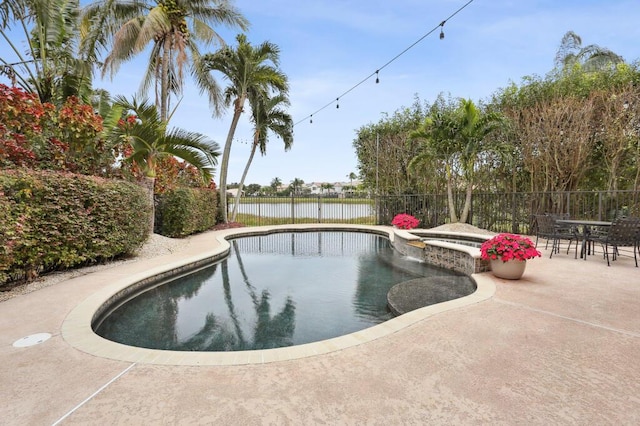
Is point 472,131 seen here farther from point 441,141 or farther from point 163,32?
point 163,32

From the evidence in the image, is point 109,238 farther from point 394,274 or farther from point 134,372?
point 394,274

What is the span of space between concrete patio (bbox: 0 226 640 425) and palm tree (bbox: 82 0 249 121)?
7795 mm

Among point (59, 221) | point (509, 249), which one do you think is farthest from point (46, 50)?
point (509, 249)

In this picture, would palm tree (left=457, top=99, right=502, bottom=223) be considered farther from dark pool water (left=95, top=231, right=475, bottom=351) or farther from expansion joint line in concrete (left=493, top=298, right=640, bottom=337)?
expansion joint line in concrete (left=493, top=298, right=640, bottom=337)

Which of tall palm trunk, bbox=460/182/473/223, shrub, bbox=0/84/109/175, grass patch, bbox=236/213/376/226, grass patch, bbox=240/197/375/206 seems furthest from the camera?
grass patch, bbox=236/213/376/226

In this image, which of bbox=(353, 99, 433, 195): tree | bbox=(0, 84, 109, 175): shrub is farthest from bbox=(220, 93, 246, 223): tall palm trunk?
bbox=(353, 99, 433, 195): tree

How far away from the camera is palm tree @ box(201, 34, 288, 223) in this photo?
11.5m

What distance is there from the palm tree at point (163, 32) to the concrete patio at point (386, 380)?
25.6 feet

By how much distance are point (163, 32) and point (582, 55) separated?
15.9 metres

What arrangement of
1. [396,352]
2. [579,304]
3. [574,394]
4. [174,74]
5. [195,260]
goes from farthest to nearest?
1. [174,74]
2. [195,260]
3. [579,304]
4. [396,352]
5. [574,394]

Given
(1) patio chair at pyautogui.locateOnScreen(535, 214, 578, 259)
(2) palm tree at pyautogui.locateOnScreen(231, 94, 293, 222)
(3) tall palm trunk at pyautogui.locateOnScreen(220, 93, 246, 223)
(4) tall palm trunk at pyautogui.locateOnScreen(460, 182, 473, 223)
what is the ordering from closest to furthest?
(1) patio chair at pyautogui.locateOnScreen(535, 214, 578, 259) < (4) tall palm trunk at pyautogui.locateOnScreen(460, 182, 473, 223) < (3) tall palm trunk at pyautogui.locateOnScreen(220, 93, 246, 223) < (2) palm tree at pyautogui.locateOnScreen(231, 94, 293, 222)

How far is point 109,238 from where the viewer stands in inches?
213

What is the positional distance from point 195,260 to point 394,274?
12.8 ft

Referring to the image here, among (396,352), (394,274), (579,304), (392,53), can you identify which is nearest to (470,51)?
(392,53)
